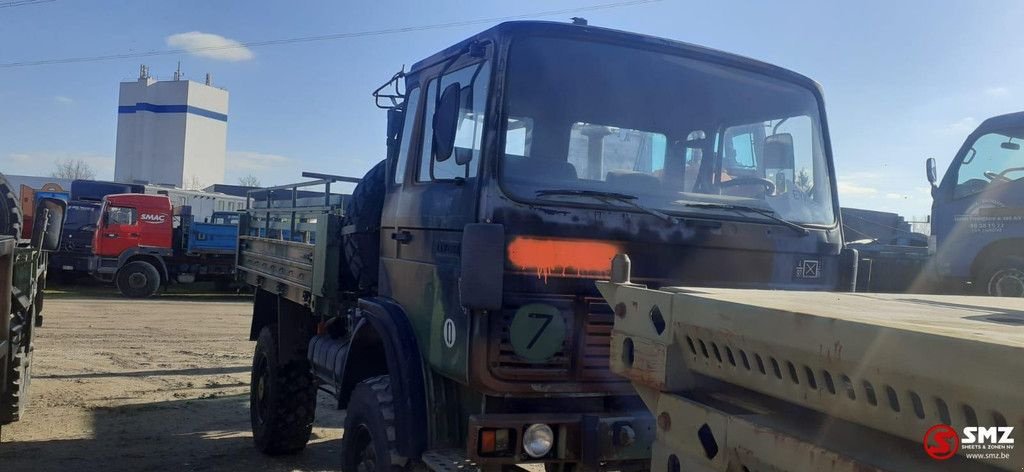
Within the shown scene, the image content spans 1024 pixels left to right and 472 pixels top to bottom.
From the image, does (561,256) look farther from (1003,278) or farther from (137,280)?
(137,280)

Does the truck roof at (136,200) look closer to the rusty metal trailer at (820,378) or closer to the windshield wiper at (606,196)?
the windshield wiper at (606,196)

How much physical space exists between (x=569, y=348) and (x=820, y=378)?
1632mm

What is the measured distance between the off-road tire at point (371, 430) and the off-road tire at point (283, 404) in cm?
201

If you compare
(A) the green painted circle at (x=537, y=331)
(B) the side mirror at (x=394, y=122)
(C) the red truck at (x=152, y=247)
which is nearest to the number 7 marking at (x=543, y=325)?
(A) the green painted circle at (x=537, y=331)

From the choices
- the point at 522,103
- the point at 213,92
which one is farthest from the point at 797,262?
the point at 213,92

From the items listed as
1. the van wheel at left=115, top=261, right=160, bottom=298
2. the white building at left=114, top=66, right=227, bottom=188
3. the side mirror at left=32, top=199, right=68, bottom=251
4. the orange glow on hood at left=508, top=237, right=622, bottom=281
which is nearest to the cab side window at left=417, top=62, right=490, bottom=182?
the orange glow on hood at left=508, top=237, right=622, bottom=281

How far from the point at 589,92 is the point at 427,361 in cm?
144

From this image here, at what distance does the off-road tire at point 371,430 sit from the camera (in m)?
3.66

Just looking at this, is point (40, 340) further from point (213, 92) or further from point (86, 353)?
point (213, 92)

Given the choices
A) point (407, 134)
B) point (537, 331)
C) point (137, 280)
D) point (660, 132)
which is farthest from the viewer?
point (137, 280)

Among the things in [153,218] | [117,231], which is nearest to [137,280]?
[117,231]

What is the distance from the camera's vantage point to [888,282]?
39.5ft

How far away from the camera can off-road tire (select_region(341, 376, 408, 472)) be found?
3660 mm

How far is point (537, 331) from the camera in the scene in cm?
327
